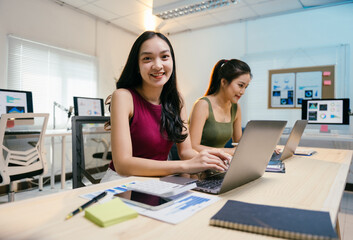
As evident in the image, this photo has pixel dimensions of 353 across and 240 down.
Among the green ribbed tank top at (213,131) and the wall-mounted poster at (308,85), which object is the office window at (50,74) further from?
the wall-mounted poster at (308,85)

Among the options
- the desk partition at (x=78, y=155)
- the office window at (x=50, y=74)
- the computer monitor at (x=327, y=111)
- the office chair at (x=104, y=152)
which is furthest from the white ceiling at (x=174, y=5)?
the desk partition at (x=78, y=155)

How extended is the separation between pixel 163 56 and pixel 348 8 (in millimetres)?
3601

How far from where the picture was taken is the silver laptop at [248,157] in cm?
65

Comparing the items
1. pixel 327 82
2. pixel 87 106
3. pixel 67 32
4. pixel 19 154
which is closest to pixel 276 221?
pixel 19 154

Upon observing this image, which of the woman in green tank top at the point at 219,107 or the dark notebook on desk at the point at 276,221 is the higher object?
the woman in green tank top at the point at 219,107

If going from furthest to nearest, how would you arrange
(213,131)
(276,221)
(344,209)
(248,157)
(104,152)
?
(344,209), (213,131), (104,152), (248,157), (276,221)

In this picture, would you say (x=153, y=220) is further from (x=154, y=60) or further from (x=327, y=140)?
(x=327, y=140)

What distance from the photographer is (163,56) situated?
4.06 ft

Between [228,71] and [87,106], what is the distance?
252cm

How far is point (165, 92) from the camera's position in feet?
4.63

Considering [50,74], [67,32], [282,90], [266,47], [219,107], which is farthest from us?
[266,47]

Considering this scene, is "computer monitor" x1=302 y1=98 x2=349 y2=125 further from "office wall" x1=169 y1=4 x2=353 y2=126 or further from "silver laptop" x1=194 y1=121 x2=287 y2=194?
"silver laptop" x1=194 y1=121 x2=287 y2=194

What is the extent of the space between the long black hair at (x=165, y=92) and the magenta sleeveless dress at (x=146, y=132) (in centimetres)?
4

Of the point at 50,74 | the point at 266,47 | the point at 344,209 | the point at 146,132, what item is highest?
the point at 266,47
